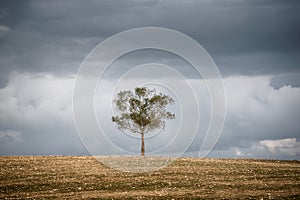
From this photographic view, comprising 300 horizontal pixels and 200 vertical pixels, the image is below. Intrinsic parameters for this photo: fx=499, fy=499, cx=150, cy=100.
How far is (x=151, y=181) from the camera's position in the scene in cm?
4372

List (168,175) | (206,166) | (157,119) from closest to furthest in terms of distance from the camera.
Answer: (168,175), (206,166), (157,119)

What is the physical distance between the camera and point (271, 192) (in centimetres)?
3609

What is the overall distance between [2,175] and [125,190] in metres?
16.3

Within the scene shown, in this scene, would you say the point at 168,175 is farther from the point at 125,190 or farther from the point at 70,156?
the point at 70,156

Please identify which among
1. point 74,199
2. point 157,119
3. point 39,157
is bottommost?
point 74,199

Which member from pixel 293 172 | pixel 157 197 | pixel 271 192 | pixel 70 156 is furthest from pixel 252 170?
pixel 70 156

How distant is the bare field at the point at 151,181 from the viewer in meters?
36.5

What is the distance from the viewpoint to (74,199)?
35.4 metres

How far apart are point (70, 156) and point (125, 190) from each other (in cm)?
3070

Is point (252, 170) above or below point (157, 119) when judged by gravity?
below

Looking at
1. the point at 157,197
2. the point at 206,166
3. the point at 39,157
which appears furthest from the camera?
the point at 39,157

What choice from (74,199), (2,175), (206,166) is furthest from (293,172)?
(2,175)

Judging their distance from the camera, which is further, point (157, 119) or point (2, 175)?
point (157, 119)

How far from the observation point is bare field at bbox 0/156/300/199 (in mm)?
36500
